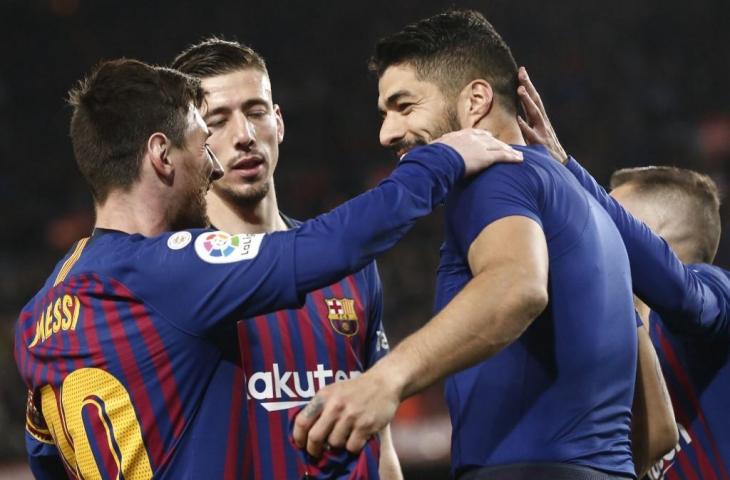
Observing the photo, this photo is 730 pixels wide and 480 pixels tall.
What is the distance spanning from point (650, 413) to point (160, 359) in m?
1.33

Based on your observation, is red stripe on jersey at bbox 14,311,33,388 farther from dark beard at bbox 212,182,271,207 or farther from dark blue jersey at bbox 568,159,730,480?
dark blue jersey at bbox 568,159,730,480

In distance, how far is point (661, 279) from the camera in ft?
9.70

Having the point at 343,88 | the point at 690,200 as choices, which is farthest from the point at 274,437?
the point at 343,88

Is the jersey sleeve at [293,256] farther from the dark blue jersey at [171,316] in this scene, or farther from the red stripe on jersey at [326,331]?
the red stripe on jersey at [326,331]

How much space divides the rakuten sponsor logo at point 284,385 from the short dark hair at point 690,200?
130 cm

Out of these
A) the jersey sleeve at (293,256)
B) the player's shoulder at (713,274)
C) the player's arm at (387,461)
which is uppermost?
the jersey sleeve at (293,256)

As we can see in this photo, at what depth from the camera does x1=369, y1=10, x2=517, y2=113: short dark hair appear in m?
2.77

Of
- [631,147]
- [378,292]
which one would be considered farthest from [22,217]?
[378,292]

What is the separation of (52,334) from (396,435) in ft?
17.3

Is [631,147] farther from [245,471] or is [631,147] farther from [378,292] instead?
[245,471]

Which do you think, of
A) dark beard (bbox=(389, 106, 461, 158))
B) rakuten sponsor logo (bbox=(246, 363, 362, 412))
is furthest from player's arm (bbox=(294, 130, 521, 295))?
rakuten sponsor logo (bbox=(246, 363, 362, 412))

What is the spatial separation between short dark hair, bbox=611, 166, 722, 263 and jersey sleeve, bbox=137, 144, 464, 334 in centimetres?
135

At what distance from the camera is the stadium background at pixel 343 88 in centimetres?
1140

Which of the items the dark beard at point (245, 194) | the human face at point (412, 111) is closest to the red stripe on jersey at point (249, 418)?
the dark beard at point (245, 194)
